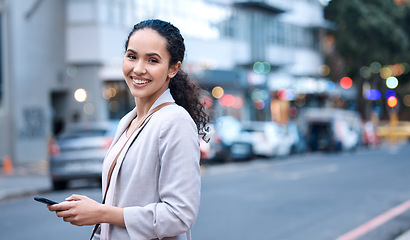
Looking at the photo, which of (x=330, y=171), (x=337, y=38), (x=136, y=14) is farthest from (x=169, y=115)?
(x=337, y=38)

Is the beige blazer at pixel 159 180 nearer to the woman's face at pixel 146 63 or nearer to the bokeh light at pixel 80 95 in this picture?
the woman's face at pixel 146 63

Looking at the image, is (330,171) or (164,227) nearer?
(164,227)

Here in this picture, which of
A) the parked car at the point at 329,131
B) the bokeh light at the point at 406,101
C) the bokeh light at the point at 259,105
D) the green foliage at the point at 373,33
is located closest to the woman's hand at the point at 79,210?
the parked car at the point at 329,131

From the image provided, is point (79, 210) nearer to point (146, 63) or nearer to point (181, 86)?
point (146, 63)

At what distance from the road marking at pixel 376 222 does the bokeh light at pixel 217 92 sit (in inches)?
1017

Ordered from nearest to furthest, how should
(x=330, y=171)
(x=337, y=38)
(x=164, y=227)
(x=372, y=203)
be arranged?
1. (x=164, y=227)
2. (x=372, y=203)
3. (x=330, y=171)
4. (x=337, y=38)

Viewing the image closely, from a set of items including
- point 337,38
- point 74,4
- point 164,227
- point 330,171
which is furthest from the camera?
point 337,38

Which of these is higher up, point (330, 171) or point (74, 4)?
point (74, 4)

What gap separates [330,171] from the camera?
63.9 feet

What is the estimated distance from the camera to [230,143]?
24922 millimetres

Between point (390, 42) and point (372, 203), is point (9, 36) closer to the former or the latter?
point (372, 203)

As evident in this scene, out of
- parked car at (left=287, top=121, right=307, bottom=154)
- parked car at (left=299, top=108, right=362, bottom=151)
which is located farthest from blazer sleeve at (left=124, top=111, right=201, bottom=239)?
parked car at (left=299, top=108, right=362, bottom=151)

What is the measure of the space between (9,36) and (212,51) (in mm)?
14015

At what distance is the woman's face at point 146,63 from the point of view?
2551mm
